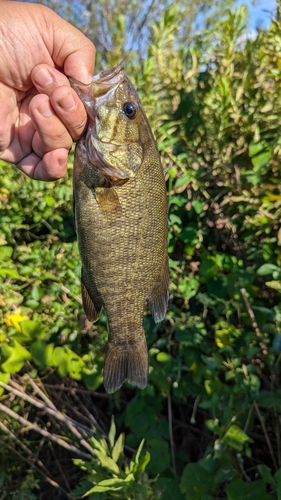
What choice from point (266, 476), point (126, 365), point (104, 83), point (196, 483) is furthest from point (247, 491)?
point (104, 83)

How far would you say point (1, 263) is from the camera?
2.50m

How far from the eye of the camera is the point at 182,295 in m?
2.47

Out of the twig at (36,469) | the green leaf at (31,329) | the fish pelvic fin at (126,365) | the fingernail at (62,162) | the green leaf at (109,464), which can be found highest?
the fingernail at (62,162)

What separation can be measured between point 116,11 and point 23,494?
11.0 metres

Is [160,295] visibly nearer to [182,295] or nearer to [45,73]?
[45,73]

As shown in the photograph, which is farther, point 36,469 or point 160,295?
point 36,469

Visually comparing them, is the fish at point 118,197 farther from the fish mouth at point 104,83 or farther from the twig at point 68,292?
the twig at point 68,292

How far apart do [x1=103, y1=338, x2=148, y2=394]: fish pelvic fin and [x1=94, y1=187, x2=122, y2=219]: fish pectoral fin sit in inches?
19.5

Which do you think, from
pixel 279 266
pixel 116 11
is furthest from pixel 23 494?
pixel 116 11

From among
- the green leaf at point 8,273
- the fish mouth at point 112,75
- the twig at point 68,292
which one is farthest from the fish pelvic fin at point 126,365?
the green leaf at point 8,273

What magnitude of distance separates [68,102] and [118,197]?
1.11 ft

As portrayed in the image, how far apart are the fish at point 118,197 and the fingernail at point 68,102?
6 cm

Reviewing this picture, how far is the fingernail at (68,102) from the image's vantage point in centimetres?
130

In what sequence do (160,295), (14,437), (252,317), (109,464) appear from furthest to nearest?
(14,437) < (252,317) < (109,464) < (160,295)
